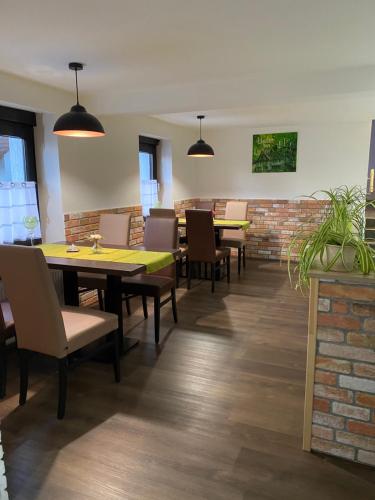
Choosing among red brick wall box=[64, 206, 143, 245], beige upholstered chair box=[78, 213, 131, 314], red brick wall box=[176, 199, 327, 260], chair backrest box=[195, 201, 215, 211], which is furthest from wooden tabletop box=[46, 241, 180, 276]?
chair backrest box=[195, 201, 215, 211]

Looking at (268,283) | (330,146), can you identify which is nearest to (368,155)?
(330,146)

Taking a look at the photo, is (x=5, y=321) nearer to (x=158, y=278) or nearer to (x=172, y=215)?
(x=158, y=278)

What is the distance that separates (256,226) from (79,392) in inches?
189

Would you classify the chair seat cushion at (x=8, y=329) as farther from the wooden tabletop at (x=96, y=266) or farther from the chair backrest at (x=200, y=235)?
the chair backrest at (x=200, y=235)

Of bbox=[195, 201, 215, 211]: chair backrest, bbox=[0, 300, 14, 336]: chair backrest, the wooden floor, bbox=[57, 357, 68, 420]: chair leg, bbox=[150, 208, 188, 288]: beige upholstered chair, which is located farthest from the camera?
bbox=[195, 201, 215, 211]: chair backrest

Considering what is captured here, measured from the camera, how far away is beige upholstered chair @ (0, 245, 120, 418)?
1981 millimetres

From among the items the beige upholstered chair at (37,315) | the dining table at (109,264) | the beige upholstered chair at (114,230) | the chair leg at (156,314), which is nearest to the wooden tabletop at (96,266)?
the dining table at (109,264)

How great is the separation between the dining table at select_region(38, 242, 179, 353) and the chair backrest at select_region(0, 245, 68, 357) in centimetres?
50

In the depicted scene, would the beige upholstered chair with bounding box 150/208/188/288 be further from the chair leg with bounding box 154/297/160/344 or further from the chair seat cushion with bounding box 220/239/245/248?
the chair leg with bounding box 154/297/160/344

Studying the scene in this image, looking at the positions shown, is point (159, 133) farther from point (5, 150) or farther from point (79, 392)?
point (79, 392)

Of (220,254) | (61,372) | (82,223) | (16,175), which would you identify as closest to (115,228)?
(82,223)

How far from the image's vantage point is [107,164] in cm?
432

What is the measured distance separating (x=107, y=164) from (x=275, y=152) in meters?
3.19

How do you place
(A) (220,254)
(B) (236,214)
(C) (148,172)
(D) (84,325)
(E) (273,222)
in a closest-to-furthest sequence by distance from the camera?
(D) (84,325) < (A) (220,254) < (C) (148,172) < (B) (236,214) < (E) (273,222)
